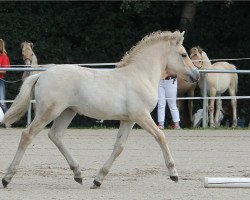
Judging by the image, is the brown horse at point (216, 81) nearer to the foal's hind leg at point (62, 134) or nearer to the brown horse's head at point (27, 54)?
the brown horse's head at point (27, 54)

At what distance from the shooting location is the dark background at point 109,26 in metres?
25.9

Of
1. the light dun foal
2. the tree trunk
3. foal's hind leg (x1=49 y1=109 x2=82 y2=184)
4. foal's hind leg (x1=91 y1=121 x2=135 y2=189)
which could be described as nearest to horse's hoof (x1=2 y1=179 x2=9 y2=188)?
the light dun foal

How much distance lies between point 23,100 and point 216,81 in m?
11.0

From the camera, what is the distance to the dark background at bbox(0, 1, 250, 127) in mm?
25859

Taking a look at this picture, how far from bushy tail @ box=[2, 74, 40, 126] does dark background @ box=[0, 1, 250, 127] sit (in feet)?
43.1

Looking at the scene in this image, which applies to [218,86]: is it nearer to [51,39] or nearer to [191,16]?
[191,16]

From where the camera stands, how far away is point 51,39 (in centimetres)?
2619

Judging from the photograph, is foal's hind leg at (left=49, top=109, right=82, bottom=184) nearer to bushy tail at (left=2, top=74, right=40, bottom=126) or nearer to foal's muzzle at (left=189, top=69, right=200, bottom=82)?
bushy tail at (left=2, top=74, right=40, bottom=126)

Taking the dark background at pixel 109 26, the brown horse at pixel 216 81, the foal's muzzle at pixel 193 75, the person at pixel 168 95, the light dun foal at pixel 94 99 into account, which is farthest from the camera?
the dark background at pixel 109 26

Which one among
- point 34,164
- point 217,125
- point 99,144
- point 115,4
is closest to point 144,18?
point 115,4

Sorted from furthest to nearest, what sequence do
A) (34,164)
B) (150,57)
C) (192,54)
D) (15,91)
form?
(15,91) → (192,54) → (34,164) → (150,57)

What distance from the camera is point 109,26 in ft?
85.7

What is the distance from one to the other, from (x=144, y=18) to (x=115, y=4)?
0.82 metres

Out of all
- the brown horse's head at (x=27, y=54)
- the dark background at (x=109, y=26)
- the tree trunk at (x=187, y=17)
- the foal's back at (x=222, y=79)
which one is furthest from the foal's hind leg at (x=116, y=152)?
the tree trunk at (x=187, y=17)
